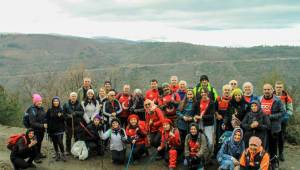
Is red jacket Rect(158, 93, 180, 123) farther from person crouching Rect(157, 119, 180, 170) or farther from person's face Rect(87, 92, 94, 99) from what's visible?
person's face Rect(87, 92, 94, 99)

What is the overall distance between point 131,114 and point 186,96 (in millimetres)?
1970

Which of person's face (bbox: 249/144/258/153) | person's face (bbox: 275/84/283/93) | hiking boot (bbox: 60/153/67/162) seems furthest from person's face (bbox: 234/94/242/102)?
hiking boot (bbox: 60/153/67/162)

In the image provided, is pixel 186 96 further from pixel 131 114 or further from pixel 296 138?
pixel 296 138

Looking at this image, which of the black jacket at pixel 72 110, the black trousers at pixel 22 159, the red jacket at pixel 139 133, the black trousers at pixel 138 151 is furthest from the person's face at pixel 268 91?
the black trousers at pixel 22 159

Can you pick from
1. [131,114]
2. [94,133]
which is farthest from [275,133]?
[94,133]

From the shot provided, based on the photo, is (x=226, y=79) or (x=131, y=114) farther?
(x=226, y=79)

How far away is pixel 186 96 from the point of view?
977cm

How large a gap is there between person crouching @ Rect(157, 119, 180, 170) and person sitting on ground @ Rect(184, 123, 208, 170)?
50 cm

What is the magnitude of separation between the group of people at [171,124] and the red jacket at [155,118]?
1.1 inches

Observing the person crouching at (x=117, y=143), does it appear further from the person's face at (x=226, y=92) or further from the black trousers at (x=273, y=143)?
the black trousers at (x=273, y=143)

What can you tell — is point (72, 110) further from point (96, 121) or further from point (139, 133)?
point (139, 133)

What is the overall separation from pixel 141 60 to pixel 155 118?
9825 centimetres

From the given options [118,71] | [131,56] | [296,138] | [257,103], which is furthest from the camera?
[131,56]

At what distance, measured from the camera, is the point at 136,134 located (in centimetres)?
1025
